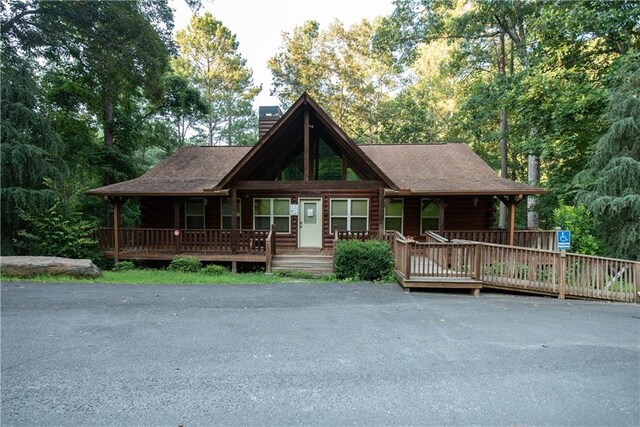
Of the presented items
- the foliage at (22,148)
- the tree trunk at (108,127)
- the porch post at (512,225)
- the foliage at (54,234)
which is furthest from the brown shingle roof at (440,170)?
the tree trunk at (108,127)

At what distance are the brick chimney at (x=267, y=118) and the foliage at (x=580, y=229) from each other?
44.0 ft

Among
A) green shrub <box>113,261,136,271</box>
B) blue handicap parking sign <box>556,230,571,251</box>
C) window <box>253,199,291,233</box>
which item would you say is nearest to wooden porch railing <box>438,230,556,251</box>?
blue handicap parking sign <box>556,230,571,251</box>

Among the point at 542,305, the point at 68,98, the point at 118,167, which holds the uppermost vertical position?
the point at 68,98

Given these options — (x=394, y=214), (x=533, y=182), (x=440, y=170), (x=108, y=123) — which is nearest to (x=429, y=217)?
(x=394, y=214)

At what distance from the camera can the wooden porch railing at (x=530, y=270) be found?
26.8 ft

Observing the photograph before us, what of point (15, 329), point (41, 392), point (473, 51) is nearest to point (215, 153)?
point (15, 329)

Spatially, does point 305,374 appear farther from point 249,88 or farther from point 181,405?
point 249,88

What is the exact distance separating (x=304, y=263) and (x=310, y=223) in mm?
2458

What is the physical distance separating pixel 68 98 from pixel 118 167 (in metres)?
4.26

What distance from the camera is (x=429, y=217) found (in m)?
13.9

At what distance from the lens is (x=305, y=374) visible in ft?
12.7

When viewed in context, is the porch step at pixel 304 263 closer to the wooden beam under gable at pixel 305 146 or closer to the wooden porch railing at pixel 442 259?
the wooden beam under gable at pixel 305 146

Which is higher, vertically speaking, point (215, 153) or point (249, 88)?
point (249, 88)

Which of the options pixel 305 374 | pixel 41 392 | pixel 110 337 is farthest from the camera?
pixel 110 337
